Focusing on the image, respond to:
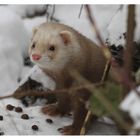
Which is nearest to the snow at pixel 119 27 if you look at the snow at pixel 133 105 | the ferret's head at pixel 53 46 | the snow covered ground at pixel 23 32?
the snow covered ground at pixel 23 32

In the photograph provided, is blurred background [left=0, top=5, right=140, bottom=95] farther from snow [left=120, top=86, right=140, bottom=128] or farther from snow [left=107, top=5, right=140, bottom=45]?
snow [left=120, top=86, right=140, bottom=128]

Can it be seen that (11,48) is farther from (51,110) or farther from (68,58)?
(68,58)

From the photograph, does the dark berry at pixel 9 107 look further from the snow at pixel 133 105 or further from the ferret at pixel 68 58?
the snow at pixel 133 105

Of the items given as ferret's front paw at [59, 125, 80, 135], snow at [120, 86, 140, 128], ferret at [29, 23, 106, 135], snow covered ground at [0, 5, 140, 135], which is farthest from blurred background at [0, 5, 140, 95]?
snow at [120, 86, 140, 128]

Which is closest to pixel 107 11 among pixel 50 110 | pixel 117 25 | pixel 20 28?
pixel 117 25
